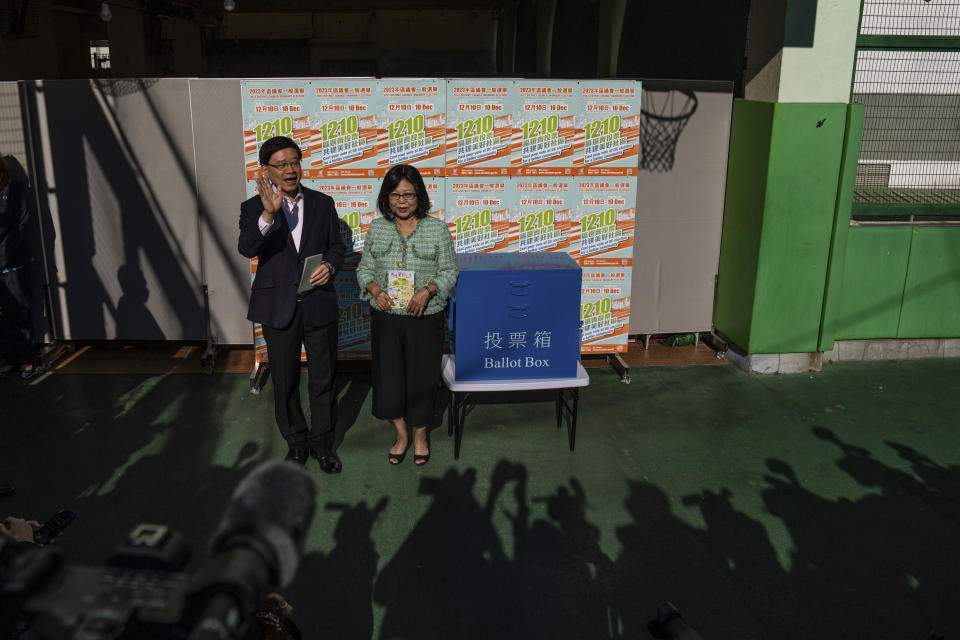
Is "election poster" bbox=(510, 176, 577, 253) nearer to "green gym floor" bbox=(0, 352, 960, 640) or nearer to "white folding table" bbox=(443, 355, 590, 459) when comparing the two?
"green gym floor" bbox=(0, 352, 960, 640)

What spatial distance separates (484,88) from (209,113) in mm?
2429

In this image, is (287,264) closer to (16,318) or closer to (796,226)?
(16,318)

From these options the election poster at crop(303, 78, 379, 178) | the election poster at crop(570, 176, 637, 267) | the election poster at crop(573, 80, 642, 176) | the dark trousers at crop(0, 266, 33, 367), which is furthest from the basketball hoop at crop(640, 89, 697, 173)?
the dark trousers at crop(0, 266, 33, 367)

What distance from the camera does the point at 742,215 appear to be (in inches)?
279

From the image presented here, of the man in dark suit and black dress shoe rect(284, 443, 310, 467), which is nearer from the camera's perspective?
the man in dark suit

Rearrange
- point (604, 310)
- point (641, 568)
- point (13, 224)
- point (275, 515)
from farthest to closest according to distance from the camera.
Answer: point (604, 310) < point (13, 224) < point (641, 568) < point (275, 515)

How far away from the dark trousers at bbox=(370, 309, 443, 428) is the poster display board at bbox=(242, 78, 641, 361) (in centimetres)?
164

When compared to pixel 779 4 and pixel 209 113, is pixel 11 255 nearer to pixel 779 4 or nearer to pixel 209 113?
pixel 209 113

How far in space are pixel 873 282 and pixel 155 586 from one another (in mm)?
7468

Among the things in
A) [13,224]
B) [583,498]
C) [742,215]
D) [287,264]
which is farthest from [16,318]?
[742,215]

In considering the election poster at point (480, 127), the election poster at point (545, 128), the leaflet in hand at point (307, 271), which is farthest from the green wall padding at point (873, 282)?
the leaflet in hand at point (307, 271)

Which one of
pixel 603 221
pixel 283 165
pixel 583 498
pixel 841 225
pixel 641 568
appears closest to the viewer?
pixel 641 568

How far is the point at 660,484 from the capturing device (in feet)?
16.8

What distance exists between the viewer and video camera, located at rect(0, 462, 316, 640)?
1.02 m
